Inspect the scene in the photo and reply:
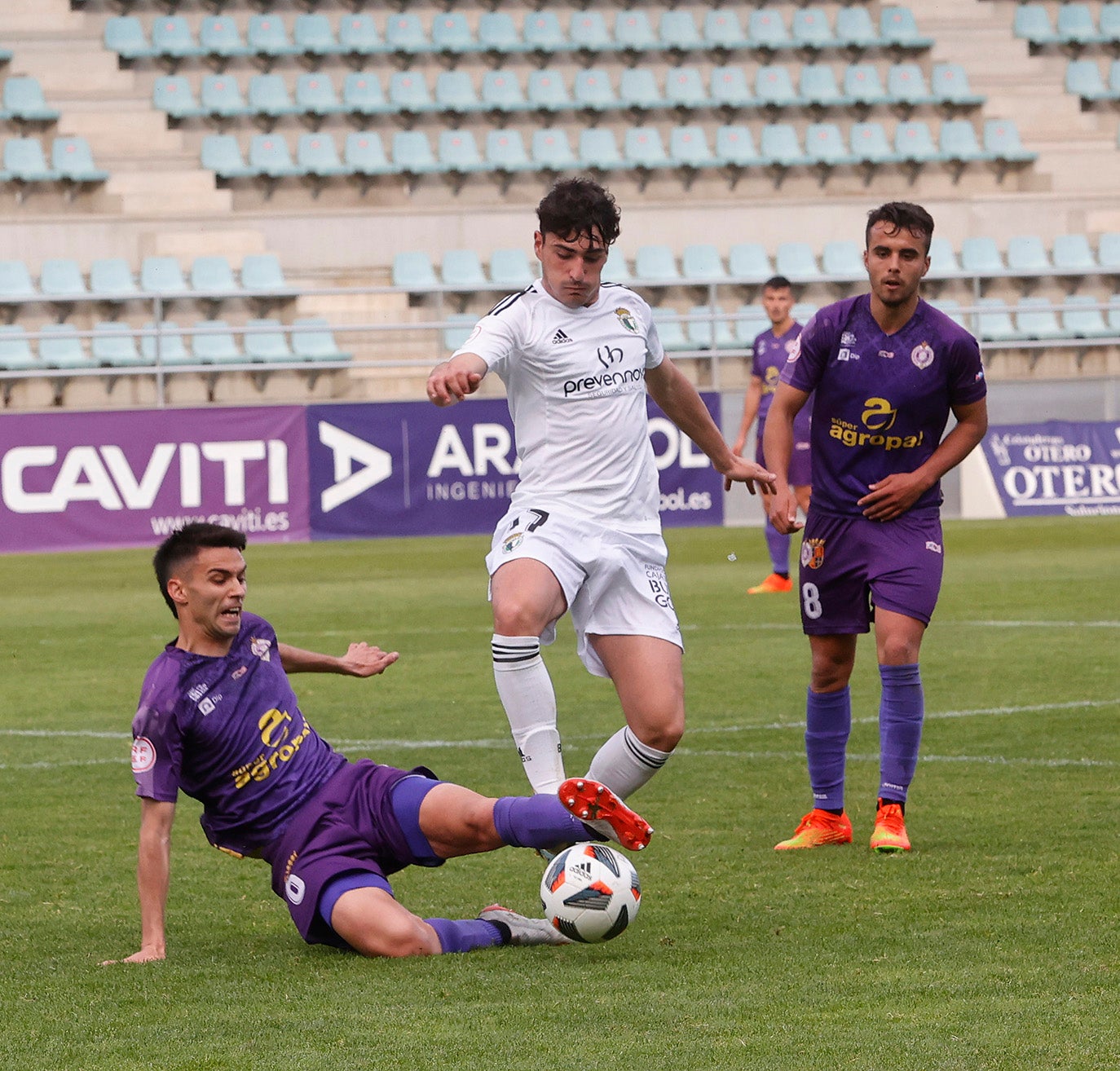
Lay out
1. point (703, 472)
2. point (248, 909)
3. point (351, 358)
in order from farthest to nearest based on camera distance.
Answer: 1. point (351, 358)
2. point (703, 472)
3. point (248, 909)

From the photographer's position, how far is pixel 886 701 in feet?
18.1

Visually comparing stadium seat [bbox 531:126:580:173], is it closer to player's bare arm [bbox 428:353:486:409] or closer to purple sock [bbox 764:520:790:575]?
purple sock [bbox 764:520:790:575]

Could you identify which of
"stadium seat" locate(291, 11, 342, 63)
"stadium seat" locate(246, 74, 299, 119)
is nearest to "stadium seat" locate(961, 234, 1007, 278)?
"stadium seat" locate(291, 11, 342, 63)

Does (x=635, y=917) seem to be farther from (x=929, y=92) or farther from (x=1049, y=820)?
(x=929, y=92)

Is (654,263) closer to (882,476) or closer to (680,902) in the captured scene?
(882,476)

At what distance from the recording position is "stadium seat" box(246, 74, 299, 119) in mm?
23562

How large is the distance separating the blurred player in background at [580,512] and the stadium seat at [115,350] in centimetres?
1561

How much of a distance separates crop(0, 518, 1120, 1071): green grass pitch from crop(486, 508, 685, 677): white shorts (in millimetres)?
693

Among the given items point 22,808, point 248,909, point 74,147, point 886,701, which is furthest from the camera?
point 74,147

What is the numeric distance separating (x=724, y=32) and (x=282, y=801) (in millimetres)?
22453

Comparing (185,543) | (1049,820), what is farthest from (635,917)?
(1049,820)

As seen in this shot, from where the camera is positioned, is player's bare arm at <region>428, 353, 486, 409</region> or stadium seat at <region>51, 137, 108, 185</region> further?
stadium seat at <region>51, 137, 108, 185</region>

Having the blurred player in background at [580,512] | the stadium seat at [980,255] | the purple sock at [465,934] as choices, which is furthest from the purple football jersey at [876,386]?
the stadium seat at [980,255]

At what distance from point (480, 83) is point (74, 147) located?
5.45 m
